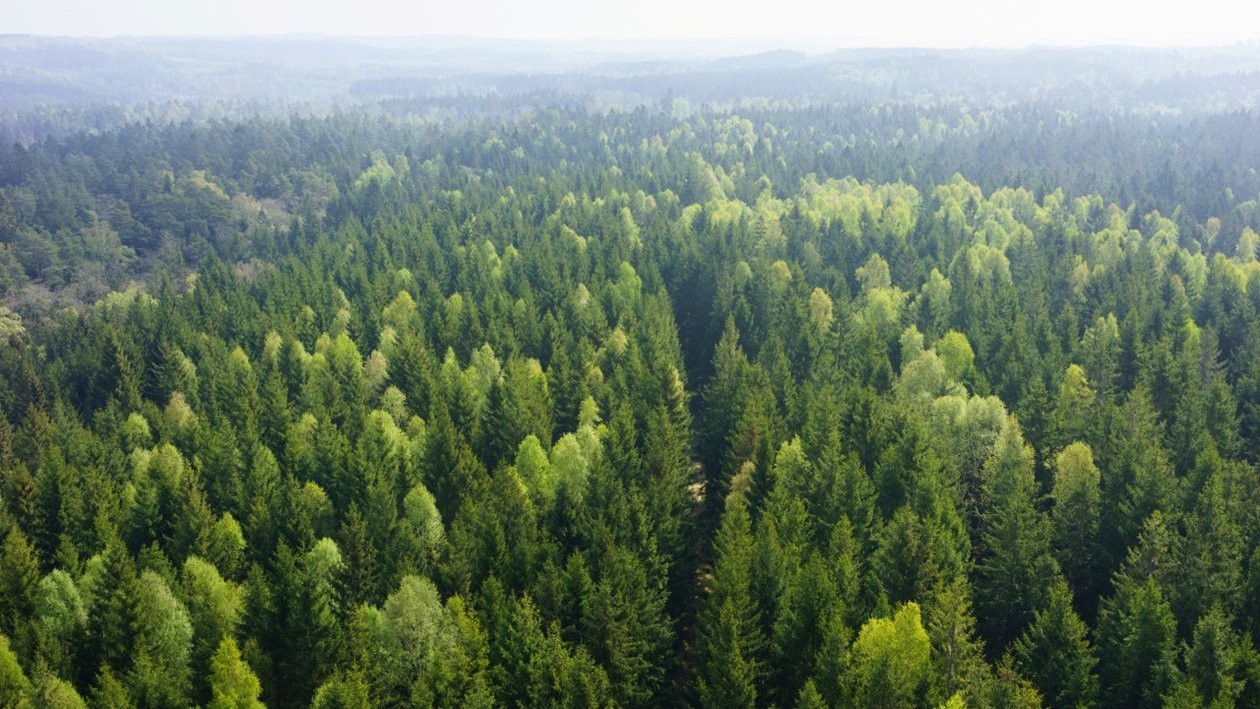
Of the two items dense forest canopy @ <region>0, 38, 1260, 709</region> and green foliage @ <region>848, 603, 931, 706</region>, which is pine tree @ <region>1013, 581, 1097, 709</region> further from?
green foliage @ <region>848, 603, 931, 706</region>

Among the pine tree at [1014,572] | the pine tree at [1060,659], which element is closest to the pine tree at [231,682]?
the pine tree at [1060,659]

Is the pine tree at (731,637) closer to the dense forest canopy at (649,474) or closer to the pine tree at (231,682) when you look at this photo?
the dense forest canopy at (649,474)

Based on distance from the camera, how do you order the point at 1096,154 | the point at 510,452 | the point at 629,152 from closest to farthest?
the point at 510,452 → the point at 1096,154 → the point at 629,152

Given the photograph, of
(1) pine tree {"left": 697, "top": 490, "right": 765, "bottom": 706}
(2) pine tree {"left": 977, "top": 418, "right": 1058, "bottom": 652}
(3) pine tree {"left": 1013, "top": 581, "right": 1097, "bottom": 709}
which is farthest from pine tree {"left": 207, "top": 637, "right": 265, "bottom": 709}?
(2) pine tree {"left": 977, "top": 418, "right": 1058, "bottom": 652}

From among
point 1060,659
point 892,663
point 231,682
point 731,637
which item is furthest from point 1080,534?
point 231,682

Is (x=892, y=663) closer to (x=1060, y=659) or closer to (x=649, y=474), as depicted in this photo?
(x=1060, y=659)

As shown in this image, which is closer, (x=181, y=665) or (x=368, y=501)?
(x=181, y=665)

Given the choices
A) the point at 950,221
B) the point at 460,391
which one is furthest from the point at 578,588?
the point at 950,221

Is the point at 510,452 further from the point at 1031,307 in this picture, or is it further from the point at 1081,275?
the point at 1081,275
